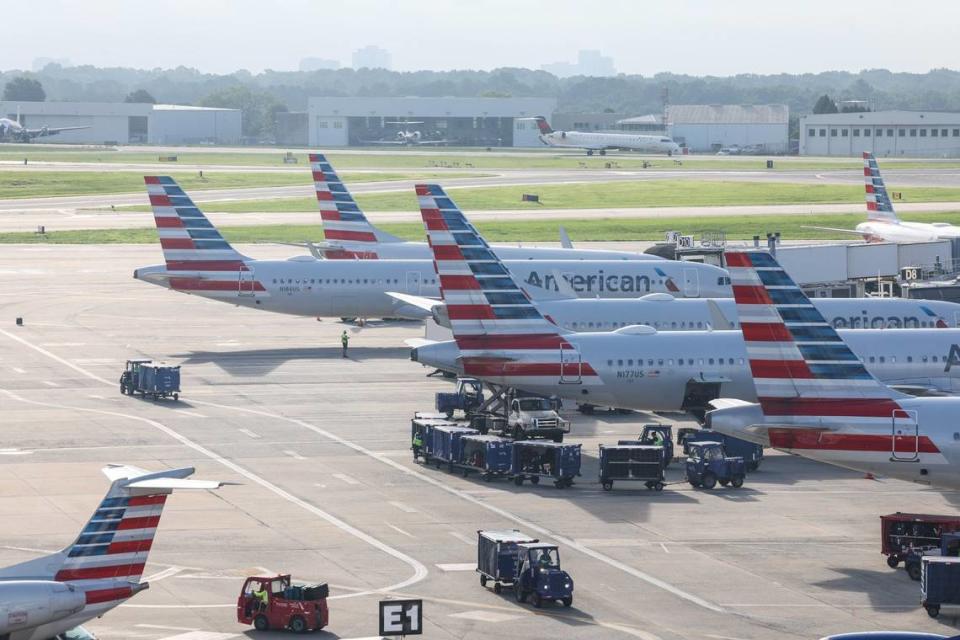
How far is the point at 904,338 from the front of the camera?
61031mm

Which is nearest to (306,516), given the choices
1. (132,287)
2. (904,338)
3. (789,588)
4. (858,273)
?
(789,588)

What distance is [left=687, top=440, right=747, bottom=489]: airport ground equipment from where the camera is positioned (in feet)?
176

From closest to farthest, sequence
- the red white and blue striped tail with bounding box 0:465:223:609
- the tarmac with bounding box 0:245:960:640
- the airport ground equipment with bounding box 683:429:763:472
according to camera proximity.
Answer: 1. the red white and blue striped tail with bounding box 0:465:223:609
2. the tarmac with bounding box 0:245:960:640
3. the airport ground equipment with bounding box 683:429:763:472

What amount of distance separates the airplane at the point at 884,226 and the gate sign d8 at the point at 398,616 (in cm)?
Result: 8933

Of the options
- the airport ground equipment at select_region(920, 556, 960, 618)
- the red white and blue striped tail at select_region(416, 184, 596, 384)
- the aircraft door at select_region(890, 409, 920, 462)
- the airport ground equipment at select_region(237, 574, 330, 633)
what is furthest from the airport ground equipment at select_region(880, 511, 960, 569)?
the red white and blue striped tail at select_region(416, 184, 596, 384)

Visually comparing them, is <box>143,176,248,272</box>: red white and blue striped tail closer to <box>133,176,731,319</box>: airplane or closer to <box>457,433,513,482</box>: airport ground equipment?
<box>133,176,731,319</box>: airplane

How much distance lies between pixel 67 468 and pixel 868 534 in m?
27.6

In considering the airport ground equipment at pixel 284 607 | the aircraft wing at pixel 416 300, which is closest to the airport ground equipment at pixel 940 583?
the airport ground equipment at pixel 284 607

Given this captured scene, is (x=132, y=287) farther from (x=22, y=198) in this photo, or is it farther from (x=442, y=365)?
(x=22, y=198)

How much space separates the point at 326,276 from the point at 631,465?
3710 cm

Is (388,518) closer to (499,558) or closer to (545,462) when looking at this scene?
(545,462)

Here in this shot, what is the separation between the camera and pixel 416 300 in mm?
83688

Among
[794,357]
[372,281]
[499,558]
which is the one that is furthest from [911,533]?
[372,281]

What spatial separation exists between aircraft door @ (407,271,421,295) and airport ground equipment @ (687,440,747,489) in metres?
35.8
